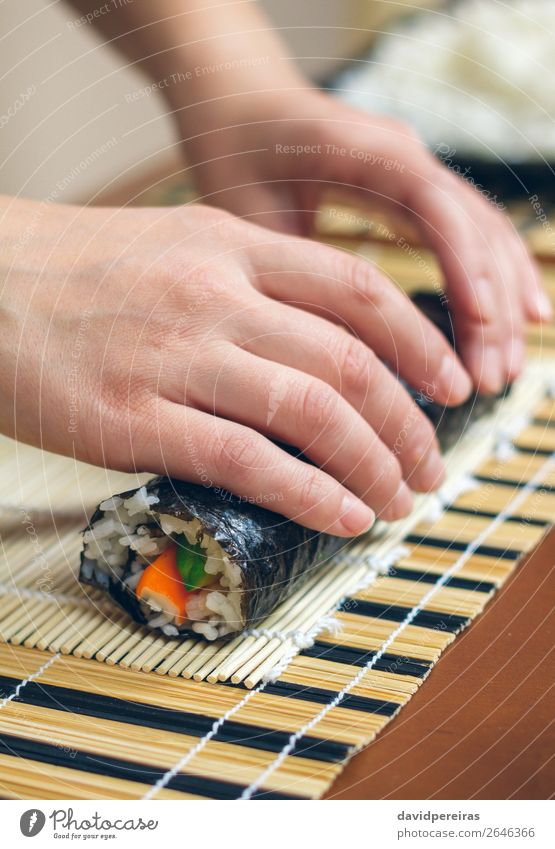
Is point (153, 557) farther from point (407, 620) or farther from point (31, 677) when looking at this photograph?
point (407, 620)

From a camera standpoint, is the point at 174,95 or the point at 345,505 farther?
the point at 174,95

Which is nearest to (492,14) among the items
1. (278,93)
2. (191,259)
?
(278,93)

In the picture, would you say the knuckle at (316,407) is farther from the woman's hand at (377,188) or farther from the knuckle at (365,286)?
the woman's hand at (377,188)

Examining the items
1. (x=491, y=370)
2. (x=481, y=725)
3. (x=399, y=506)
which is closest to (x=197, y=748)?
(x=481, y=725)

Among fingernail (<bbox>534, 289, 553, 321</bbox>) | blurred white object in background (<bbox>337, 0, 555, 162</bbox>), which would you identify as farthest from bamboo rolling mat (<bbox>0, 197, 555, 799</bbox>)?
blurred white object in background (<bbox>337, 0, 555, 162</bbox>)

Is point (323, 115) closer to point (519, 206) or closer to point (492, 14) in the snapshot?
point (519, 206)
